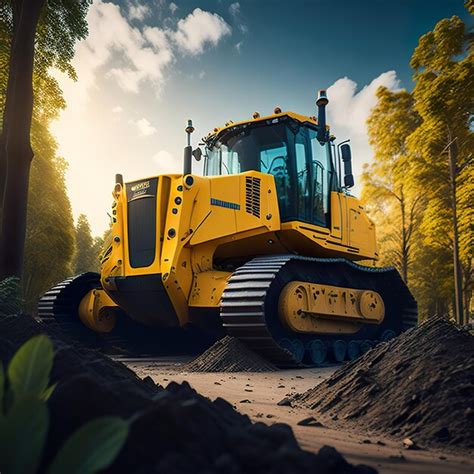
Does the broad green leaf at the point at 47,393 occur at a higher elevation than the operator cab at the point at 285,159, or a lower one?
lower

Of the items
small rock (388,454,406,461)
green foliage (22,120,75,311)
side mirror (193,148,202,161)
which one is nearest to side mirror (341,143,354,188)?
side mirror (193,148,202,161)

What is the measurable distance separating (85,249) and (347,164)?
3333 cm

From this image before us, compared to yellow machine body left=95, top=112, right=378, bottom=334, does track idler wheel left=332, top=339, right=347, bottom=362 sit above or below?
below

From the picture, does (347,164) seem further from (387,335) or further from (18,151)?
(18,151)

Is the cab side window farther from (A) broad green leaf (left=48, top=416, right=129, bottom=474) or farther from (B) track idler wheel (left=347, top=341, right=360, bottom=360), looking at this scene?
(A) broad green leaf (left=48, top=416, right=129, bottom=474)

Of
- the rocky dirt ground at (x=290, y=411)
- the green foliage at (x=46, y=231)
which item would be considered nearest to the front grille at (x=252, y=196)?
the rocky dirt ground at (x=290, y=411)

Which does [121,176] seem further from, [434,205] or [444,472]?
[434,205]

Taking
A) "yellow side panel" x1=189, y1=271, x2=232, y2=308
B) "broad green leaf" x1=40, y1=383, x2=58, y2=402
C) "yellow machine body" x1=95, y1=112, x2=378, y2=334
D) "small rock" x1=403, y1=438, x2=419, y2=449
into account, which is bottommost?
"small rock" x1=403, y1=438, x2=419, y2=449

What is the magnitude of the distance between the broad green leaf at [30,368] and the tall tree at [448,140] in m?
15.8

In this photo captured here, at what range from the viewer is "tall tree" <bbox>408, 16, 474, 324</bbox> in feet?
51.2

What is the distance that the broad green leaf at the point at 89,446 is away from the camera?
2.64ft

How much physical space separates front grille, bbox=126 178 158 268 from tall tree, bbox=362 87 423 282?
14.6 m

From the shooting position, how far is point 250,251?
344 inches

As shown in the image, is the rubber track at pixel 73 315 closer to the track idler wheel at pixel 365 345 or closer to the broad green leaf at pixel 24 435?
the track idler wheel at pixel 365 345
